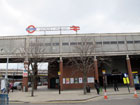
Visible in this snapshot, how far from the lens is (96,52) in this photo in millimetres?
26453

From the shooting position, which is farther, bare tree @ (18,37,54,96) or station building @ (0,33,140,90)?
station building @ (0,33,140,90)

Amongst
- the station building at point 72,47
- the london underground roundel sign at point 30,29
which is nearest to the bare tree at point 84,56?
the station building at point 72,47

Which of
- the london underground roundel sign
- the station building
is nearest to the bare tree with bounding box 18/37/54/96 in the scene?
the station building

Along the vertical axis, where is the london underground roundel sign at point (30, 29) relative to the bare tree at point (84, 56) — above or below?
above

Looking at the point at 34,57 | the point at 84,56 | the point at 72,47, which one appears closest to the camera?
the point at 34,57

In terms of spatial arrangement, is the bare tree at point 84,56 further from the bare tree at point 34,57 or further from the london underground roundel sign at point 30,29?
the london underground roundel sign at point 30,29

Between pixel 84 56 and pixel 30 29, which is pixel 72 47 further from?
pixel 30 29

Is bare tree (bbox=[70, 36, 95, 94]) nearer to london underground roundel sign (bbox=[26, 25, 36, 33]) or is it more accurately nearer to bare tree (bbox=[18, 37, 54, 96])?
bare tree (bbox=[18, 37, 54, 96])

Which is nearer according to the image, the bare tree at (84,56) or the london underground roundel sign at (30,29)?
the bare tree at (84,56)

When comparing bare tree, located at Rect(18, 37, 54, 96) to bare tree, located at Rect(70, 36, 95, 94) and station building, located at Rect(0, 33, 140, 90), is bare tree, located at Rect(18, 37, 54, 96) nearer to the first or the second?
station building, located at Rect(0, 33, 140, 90)

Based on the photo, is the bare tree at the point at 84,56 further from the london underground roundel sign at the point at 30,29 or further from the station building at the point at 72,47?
the london underground roundel sign at the point at 30,29

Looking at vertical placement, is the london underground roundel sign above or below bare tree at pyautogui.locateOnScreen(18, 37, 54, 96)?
above

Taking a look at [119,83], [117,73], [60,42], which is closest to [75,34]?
[60,42]

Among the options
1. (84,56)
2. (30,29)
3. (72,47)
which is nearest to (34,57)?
(84,56)
